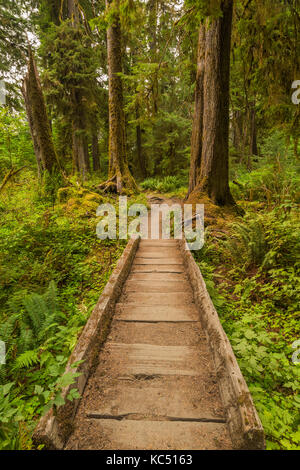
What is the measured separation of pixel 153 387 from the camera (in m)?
2.03

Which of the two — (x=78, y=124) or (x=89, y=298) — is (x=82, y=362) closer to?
(x=89, y=298)

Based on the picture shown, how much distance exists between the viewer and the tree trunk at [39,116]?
26.1ft

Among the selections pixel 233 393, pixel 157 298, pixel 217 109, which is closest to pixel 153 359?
pixel 233 393

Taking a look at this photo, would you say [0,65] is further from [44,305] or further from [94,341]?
[94,341]

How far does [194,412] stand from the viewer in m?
Result: 1.82

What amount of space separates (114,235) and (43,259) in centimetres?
189

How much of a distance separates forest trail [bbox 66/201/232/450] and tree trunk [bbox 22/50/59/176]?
23.1 ft

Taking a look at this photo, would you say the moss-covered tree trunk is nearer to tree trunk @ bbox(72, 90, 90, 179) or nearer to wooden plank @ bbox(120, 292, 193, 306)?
tree trunk @ bbox(72, 90, 90, 179)

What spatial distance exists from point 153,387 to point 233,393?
683 millimetres

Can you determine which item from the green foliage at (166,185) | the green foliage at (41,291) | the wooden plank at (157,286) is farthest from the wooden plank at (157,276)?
the green foliage at (166,185)
